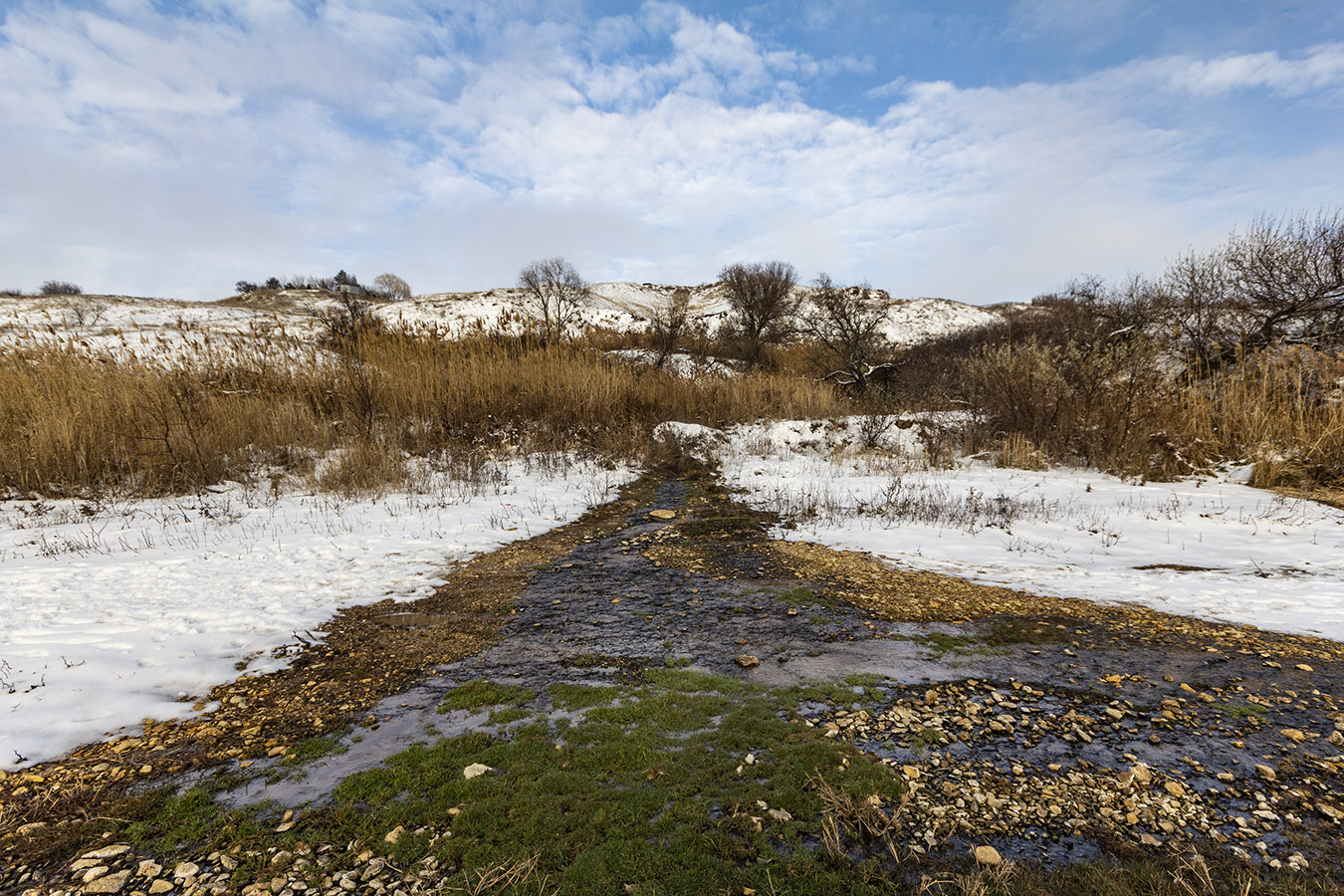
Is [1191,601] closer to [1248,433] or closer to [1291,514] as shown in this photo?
[1291,514]

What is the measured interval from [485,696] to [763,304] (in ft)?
70.9

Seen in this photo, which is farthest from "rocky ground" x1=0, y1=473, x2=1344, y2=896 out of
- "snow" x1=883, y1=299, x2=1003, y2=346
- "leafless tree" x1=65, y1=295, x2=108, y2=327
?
"leafless tree" x1=65, y1=295, x2=108, y2=327

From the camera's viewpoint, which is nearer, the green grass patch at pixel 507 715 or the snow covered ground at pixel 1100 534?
the green grass patch at pixel 507 715

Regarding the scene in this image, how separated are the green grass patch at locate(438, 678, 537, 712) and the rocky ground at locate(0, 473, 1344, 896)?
0.19 feet

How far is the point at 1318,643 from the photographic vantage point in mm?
2922

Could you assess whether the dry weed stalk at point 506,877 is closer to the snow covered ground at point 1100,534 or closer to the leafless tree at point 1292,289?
the snow covered ground at point 1100,534

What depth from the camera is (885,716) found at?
2.35 metres

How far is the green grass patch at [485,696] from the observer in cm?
250

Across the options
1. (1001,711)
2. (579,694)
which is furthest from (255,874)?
(1001,711)

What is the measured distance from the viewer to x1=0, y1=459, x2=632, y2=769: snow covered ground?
246 cm

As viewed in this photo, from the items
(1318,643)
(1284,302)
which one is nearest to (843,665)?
(1318,643)

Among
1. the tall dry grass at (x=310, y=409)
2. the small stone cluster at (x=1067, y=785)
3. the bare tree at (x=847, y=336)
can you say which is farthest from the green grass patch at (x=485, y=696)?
the bare tree at (x=847, y=336)

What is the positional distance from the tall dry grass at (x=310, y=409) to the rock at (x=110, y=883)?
245 inches

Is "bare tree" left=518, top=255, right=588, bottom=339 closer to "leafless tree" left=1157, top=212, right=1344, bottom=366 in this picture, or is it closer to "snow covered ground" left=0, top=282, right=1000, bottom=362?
"snow covered ground" left=0, top=282, right=1000, bottom=362
